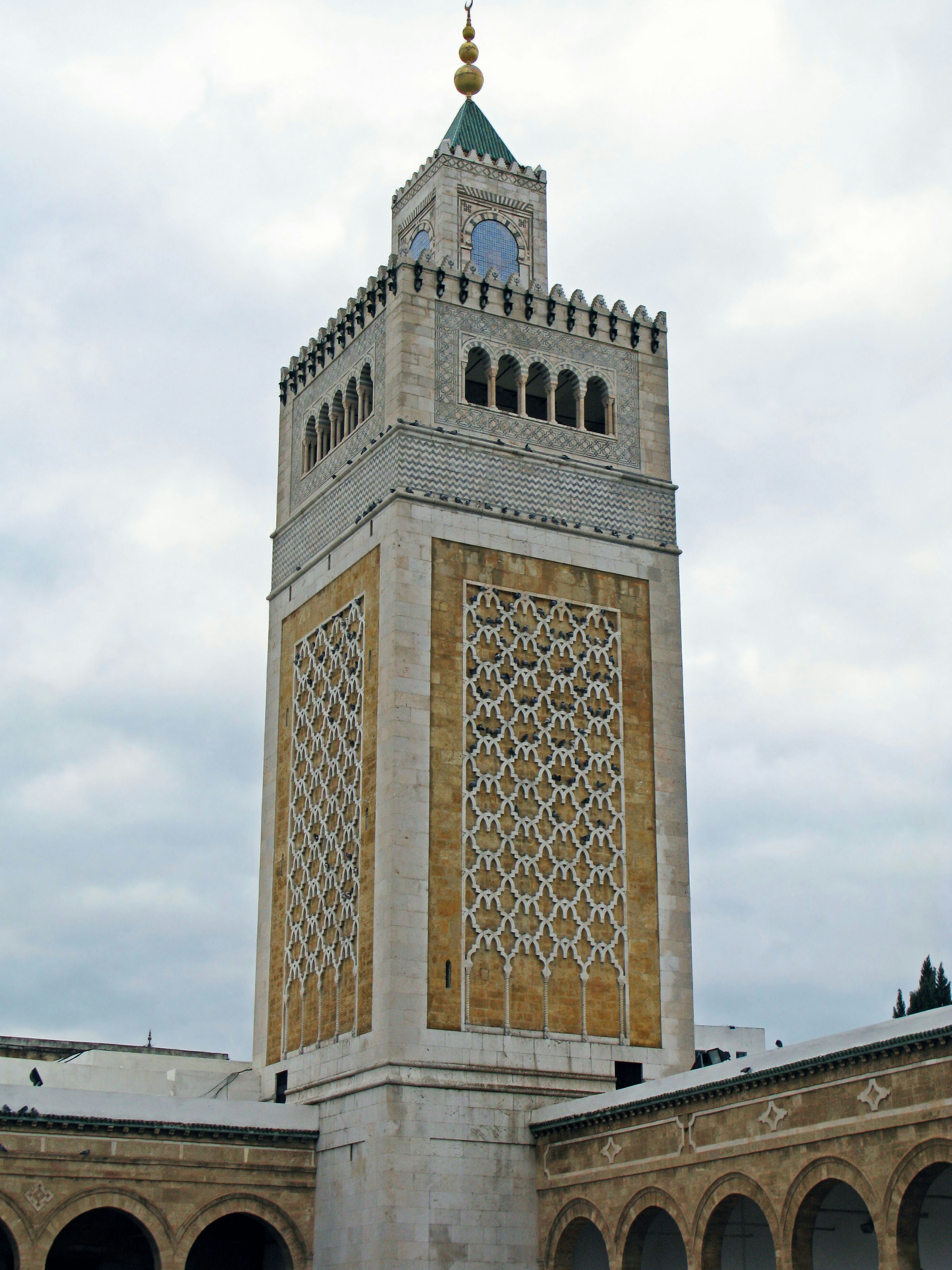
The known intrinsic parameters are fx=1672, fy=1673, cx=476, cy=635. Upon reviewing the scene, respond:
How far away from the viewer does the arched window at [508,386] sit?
24.0 metres

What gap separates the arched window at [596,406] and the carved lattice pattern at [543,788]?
333 cm

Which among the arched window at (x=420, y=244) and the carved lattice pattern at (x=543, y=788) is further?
the arched window at (x=420, y=244)

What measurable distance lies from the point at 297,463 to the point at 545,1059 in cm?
1028

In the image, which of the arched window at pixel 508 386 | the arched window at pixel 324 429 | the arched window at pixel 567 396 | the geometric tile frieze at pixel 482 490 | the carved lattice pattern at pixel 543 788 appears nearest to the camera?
the carved lattice pattern at pixel 543 788

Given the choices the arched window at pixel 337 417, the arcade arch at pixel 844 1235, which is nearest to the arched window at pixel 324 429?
the arched window at pixel 337 417

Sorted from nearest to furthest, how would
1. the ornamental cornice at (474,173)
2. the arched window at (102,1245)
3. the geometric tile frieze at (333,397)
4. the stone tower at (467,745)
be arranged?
the stone tower at (467,745) → the arched window at (102,1245) → the geometric tile frieze at (333,397) → the ornamental cornice at (474,173)

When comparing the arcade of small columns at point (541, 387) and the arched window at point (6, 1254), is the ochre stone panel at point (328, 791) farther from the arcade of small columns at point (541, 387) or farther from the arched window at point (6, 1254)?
the arched window at point (6, 1254)

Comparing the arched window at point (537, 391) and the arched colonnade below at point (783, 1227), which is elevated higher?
the arched window at point (537, 391)

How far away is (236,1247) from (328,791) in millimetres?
6109

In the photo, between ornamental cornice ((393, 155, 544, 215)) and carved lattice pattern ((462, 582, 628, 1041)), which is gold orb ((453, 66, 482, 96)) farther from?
carved lattice pattern ((462, 582, 628, 1041))

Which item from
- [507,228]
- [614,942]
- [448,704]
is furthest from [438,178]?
[614,942]

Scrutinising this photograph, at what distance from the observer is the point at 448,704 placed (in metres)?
21.6

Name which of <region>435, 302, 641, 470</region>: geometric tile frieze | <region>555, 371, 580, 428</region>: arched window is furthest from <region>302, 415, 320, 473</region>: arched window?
<region>555, 371, 580, 428</region>: arched window

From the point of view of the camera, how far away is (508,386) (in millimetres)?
24828
